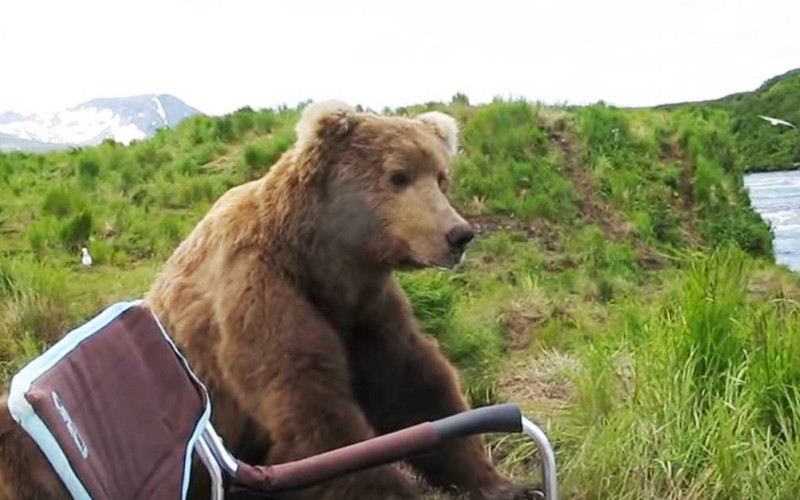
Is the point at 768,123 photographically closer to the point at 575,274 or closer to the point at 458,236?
the point at 575,274

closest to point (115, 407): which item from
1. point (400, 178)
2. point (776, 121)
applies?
point (400, 178)

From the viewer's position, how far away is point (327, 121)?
340 cm

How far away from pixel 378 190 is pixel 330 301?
0.34 meters

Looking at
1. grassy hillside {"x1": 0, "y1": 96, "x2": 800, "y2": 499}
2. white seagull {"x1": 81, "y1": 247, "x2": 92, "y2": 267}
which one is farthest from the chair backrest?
white seagull {"x1": 81, "y1": 247, "x2": 92, "y2": 267}

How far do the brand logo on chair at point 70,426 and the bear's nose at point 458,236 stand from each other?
1.37 metres

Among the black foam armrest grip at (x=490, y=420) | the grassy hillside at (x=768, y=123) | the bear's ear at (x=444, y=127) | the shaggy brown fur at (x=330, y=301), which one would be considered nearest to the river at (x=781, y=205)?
the grassy hillside at (x=768, y=123)

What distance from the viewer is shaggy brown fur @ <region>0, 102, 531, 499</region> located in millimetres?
3168

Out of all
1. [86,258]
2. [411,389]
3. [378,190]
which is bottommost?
[86,258]

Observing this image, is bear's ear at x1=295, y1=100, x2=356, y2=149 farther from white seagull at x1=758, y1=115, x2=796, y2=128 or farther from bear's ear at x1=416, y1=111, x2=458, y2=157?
white seagull at x1=758, y1=115, x2=796, y2=128

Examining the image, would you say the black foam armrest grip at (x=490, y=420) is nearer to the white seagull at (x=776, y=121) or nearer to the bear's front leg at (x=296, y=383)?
the bear's front leg at (x=296, y=383)

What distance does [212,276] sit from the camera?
→ 134 inches

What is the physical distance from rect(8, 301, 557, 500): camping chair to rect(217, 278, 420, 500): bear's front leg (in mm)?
507

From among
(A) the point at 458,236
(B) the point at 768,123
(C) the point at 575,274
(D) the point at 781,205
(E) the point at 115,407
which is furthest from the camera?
(D) the point at 781,205

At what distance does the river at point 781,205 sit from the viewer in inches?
501
